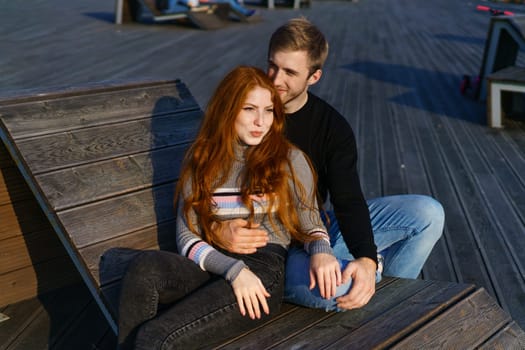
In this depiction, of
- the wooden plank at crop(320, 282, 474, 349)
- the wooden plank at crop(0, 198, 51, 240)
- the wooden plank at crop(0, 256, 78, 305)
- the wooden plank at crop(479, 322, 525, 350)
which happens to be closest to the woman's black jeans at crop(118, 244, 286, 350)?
the wooden plank at crop(320, 282, 474, 349)

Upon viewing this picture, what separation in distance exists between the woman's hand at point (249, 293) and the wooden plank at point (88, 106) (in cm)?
131

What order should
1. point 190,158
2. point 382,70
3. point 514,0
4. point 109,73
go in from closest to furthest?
point 190,158 → point 109,73 → point 382,70 → point 514,0

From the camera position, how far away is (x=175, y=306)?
1.75 metres

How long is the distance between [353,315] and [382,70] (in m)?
7.81

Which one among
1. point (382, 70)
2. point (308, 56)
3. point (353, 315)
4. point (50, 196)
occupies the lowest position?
point (382, 70)

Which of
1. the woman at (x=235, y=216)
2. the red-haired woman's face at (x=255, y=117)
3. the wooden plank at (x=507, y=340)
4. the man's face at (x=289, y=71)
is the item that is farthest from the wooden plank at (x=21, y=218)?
the wooden plank at (x=507, y=340)

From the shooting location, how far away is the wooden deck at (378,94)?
3014 mm

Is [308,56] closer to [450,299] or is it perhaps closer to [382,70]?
[450,299]

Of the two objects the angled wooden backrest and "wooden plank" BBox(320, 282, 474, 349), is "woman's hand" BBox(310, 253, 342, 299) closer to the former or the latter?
"wooden plank" BBox(320, 282, 474, 349)

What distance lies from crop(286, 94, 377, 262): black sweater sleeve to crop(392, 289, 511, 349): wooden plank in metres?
0.35

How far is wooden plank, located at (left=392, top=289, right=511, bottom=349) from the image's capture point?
1800mm

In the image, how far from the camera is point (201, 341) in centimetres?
174

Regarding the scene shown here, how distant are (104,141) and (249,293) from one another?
4.18ft

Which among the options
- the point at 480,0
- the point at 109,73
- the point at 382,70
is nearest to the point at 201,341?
the point at 109,73
